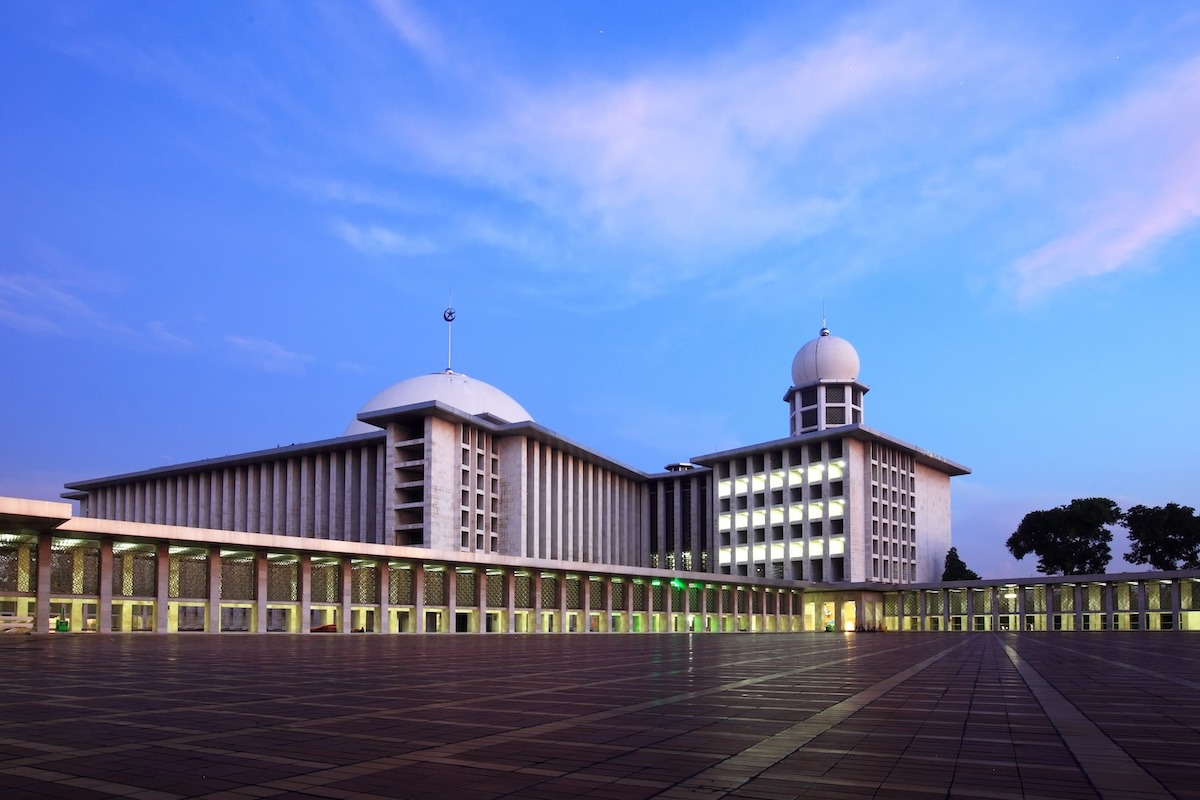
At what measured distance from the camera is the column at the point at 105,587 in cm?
4395

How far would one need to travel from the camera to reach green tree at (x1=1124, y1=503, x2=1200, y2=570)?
10219cm

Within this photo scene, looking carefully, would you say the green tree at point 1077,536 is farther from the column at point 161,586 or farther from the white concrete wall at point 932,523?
the column at point 161,586

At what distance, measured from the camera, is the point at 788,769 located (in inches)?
307

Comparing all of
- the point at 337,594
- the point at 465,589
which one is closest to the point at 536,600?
the point at 465,589

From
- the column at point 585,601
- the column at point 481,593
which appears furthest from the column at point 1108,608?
the column at point 481,593

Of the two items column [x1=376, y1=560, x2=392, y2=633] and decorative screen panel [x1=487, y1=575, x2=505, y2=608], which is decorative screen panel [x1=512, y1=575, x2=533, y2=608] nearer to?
decorative screen panel [x1=487, y1=575, x2=505, y2=608]

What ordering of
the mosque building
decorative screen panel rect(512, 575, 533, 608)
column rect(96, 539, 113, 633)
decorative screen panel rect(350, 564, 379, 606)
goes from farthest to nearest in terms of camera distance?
decorative screen panel rect(512, 575, 533, 608)
decorative screen panel rect(350, 564, 379, 606)
the mosque building
column rect(96, 539, 113, 633)

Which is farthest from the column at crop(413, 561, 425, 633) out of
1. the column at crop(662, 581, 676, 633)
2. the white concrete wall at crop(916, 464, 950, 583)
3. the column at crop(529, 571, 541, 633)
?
the white concrete wall at crop(916, 464, 950, 583)

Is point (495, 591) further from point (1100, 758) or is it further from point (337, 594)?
point (1100, 758)

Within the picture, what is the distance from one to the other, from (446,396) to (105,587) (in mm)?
58010

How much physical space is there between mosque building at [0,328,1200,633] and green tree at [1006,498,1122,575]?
11034mm

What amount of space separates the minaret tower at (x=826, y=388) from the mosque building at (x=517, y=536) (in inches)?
9.8

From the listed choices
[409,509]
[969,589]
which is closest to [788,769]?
[409,509]

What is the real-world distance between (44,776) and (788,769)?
216 inches
